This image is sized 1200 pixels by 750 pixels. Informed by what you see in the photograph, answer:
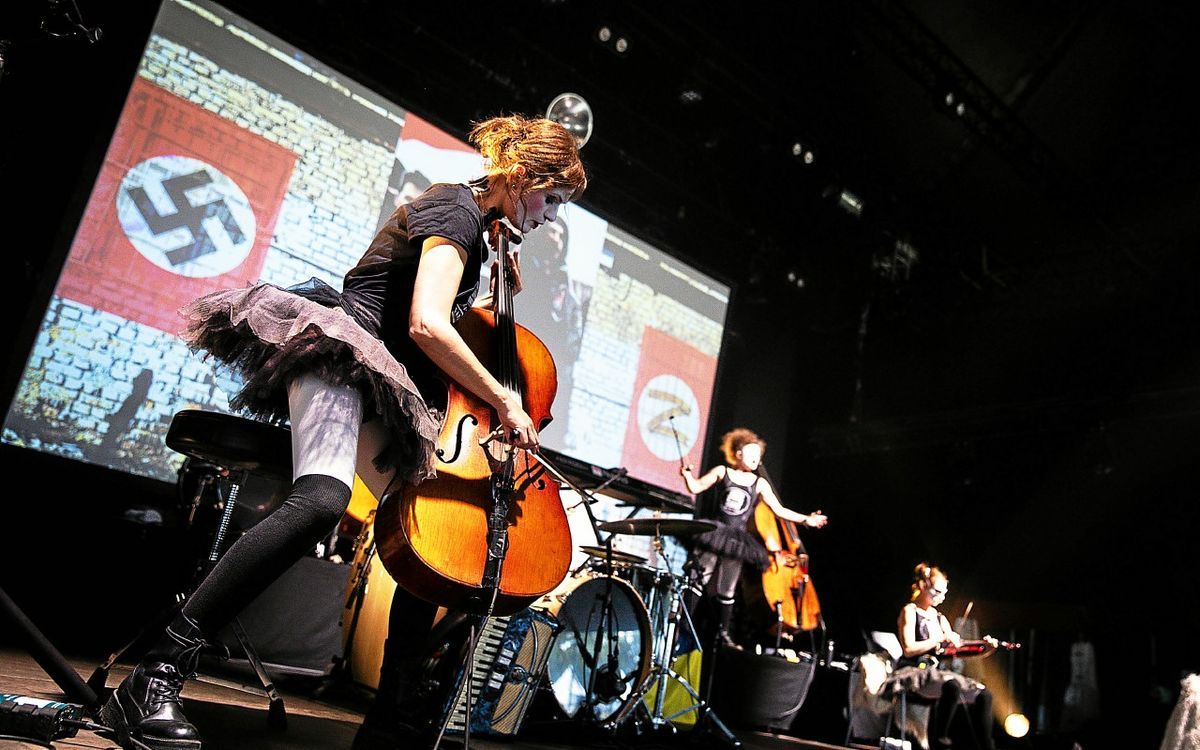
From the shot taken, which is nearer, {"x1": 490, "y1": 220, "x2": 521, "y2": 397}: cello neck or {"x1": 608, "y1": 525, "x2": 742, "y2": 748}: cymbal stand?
{"x1": 490, "y1": 220, "x2": 521, "y2": 397}: cello neck

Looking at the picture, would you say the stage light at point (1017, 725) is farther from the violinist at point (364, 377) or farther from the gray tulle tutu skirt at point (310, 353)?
the gray tulle tutu skirt at point (310, 353)

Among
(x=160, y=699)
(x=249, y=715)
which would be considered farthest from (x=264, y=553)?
(x=249, y=715)

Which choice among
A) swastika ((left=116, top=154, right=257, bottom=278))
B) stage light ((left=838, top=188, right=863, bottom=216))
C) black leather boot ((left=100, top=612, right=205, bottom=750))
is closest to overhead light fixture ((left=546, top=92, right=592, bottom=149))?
swastika ((left=116, top=154, right=257, bottom=278))

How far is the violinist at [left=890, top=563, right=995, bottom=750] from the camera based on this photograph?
4.84 meters

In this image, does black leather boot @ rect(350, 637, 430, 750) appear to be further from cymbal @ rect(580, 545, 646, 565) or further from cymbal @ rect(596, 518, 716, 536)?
cymbal @ rect(580, 545, 646, 565)

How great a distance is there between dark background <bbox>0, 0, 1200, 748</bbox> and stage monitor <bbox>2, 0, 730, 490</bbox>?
0.24 meters

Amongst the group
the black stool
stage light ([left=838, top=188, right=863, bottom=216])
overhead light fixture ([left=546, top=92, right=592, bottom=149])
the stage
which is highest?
stage light ([left=838, top=188, right=863, bottom=216])

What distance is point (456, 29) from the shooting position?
19.3 feet

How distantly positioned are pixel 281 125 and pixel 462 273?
3.57 metres

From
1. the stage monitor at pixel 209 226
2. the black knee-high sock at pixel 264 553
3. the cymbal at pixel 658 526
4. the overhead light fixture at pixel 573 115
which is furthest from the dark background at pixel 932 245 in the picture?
the black knee-high sock at pixel 264 553

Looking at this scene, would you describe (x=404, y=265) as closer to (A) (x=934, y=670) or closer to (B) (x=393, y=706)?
(B) (x=393, y=706)

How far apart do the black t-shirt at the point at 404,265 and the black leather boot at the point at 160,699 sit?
0.70m

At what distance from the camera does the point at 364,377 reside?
1.66 metres

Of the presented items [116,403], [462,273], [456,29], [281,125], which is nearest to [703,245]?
[456,29]
